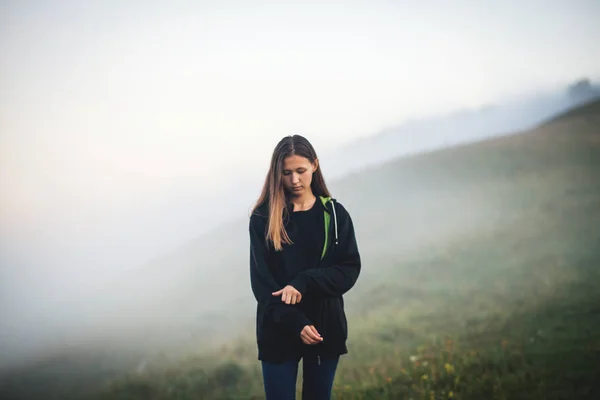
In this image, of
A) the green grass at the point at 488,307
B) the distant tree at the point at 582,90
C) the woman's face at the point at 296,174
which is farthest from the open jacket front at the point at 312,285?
the distant tree at the point at 582,90

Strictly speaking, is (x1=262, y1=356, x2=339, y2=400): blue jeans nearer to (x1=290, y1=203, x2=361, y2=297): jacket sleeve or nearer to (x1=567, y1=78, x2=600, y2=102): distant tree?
(x1=290, y1=203, x2=361, y2=297): jacket sleeve

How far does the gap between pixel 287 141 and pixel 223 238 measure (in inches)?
166

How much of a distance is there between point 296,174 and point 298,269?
41 cm

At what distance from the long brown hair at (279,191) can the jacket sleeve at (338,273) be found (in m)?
0.17

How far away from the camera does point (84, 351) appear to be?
513cm

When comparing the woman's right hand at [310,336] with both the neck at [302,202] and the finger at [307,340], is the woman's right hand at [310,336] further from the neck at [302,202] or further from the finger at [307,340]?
the neck at [302,202]

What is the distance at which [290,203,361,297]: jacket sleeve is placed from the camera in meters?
2.10

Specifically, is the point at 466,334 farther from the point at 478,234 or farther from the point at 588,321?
the point at 478,234

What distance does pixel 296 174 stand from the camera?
7.29ft

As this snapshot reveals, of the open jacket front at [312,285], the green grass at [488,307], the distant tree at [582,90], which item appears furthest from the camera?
the distant tree at [582,90]

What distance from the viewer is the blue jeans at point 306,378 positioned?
218 centimetres

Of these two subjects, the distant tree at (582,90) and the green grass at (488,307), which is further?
the distant tree at (582,90)

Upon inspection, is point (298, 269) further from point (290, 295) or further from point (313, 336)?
point (313, 336)

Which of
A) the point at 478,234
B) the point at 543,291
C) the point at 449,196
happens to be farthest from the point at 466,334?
the point at 449,196
